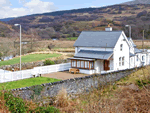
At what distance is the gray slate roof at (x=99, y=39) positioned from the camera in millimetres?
25469

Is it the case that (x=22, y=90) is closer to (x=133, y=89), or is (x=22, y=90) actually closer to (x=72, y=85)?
(x=72, y=85)

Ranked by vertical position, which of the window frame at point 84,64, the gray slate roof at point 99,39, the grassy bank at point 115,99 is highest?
the gray slate roof at point 99,39

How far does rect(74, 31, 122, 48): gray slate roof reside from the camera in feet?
83.6

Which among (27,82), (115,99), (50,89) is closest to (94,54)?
(27,82)

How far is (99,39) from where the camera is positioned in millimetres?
26859

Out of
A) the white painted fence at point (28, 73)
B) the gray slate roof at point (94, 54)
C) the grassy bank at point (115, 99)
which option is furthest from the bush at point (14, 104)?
the gray slate roof at point (94, 54)

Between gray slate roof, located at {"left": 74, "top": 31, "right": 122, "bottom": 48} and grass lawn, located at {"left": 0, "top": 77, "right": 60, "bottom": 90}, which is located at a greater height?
gray slate roof, located at {"left": 74, "top": 31, "right": 122, "bottom": 48}

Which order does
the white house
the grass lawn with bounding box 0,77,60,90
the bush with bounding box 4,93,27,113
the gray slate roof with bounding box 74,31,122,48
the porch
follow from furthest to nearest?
1. the gray slate roof with bounding box 74,31,122,48
2. the white house
3. the porch
4. the grass lawn with bounding box 0,77,60,90
5. the bush with bounding box 4,93,27,113

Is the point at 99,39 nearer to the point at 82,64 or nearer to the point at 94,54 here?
the point at 94,54

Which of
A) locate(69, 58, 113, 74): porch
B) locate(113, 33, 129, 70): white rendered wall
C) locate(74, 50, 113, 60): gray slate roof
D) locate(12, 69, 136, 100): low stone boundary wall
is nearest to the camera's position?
locate(12, 69, 136, 100): low stone boundary wall

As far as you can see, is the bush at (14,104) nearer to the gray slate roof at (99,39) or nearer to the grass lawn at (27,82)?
the grass lawn at (27,82)

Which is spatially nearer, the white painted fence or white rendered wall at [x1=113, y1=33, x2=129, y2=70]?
the white painted fence

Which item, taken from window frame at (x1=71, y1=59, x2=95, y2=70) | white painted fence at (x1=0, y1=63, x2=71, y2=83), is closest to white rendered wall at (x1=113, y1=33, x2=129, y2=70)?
window frame at (x1=71, y1=59, x2=95, y2=70)

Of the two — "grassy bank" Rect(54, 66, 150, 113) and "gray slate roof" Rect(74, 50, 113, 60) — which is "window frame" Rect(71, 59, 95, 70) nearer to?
"gray slate roof" Rect(74, 50, 113, 60)
